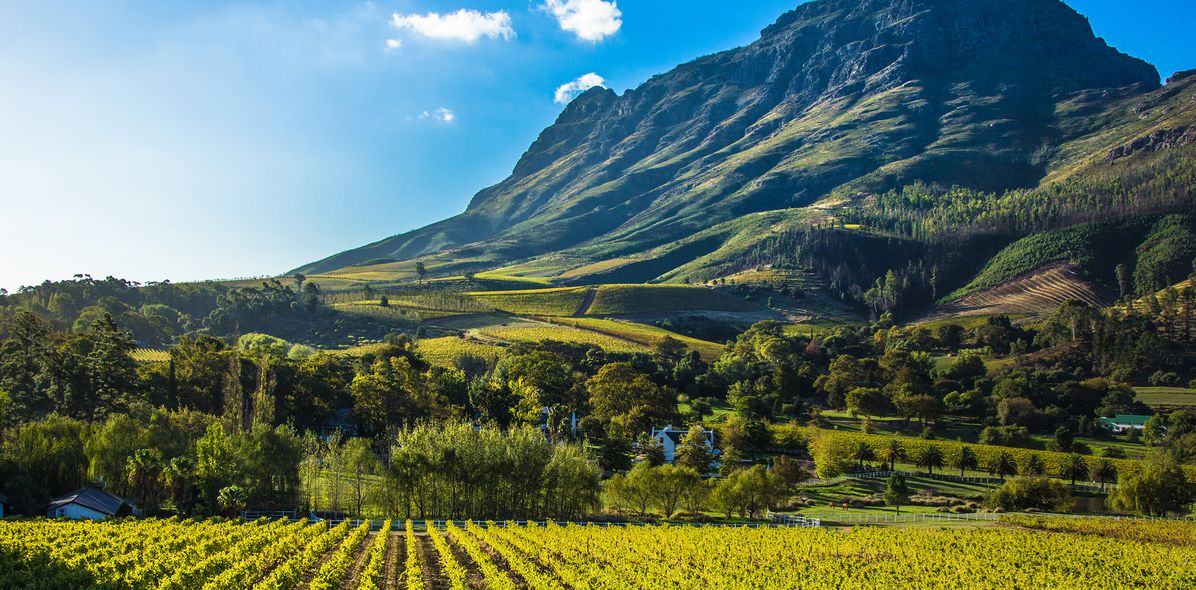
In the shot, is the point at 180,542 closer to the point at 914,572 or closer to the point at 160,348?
the point at 914,572

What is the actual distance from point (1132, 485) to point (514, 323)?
12372 centimetres

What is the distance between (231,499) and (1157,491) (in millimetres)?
78083

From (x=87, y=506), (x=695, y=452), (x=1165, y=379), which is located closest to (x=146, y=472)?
(x=87, y=506)


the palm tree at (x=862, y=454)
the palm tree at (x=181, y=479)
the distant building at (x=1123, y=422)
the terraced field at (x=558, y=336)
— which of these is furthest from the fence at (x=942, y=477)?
the palm tree at (x=181, y=479)

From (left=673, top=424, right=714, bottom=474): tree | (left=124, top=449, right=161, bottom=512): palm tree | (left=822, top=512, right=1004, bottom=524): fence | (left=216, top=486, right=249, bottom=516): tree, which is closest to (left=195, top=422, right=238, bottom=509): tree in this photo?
(left=216, top=486, right=249, bottom=516): tree

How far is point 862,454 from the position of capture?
3583 inches

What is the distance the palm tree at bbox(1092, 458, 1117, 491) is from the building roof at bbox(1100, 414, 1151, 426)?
2598 cm

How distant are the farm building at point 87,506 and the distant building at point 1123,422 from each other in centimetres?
11108

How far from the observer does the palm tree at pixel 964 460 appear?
8856cm

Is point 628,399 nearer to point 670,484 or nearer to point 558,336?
point 670,484

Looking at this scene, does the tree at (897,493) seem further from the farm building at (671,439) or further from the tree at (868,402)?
the tree at (868,402)

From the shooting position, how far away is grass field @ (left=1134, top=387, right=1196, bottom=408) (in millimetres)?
114625

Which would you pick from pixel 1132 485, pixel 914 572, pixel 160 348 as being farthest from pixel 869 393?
pixel 160 348

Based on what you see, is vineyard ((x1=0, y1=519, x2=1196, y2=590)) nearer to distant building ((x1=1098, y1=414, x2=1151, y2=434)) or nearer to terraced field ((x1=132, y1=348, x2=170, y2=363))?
distant building ((x1=1098, y1=414, x2=1151, y2=434))
